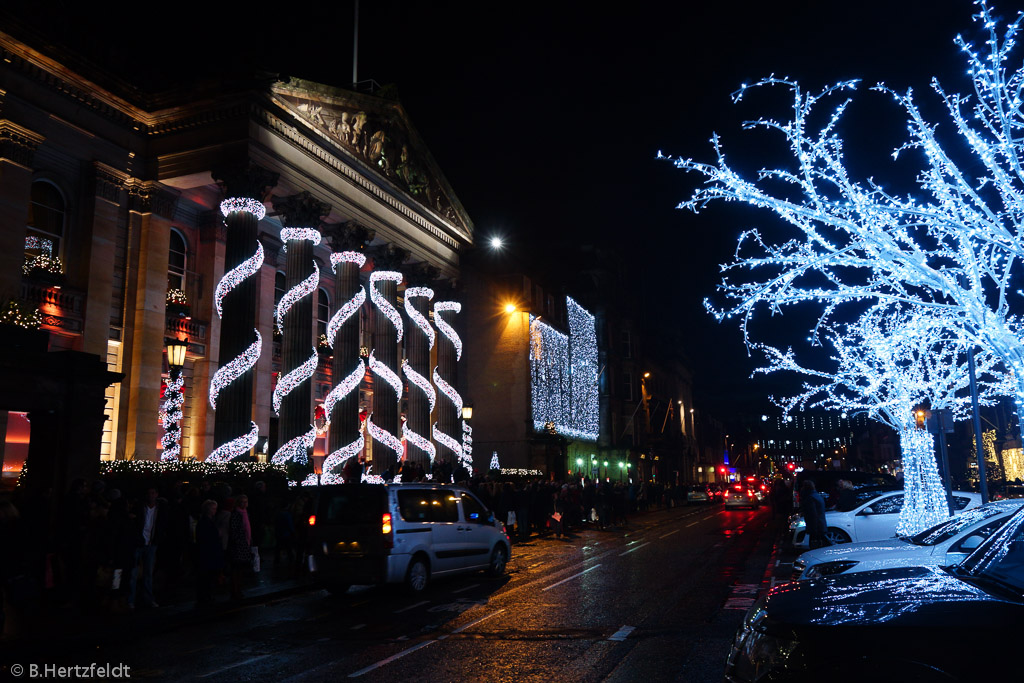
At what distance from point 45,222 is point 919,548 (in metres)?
24.5

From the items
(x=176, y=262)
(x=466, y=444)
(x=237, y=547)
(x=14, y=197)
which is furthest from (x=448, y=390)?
(x=237, y=547)

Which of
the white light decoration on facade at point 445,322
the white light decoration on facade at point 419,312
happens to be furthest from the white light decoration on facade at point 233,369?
the white light decoration on facade at point 445,322

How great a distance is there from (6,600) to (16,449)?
14.9m

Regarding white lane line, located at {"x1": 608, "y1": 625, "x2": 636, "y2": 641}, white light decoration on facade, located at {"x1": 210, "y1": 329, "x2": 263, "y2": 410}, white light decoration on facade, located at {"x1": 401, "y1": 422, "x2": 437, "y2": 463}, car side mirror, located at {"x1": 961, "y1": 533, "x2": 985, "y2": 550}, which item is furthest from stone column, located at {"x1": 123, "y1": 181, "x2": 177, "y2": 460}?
car side mirror, located at {"x1": 961, "y1": 533, "x2": 985, "y2": 550}

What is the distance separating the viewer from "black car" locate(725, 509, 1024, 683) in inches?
142

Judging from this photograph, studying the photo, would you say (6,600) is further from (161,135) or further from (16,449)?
(161,135)

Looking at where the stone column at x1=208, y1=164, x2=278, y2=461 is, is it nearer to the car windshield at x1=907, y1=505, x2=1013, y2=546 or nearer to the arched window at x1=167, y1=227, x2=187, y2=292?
the arched window at x1=167, y1=227, x2=187, y2=292

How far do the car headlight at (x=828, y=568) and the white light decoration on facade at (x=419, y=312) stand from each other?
26.9 m

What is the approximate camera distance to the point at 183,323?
27109mm

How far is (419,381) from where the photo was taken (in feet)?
113

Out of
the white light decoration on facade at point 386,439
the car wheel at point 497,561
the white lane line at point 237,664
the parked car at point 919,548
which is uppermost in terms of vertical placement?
the white light decoration on facade at point 386,439

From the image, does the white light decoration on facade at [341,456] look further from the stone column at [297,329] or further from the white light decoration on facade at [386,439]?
the white light decoration on facade at [386,439]

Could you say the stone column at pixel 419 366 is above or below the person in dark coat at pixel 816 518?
above

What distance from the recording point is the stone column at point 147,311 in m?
24.1
